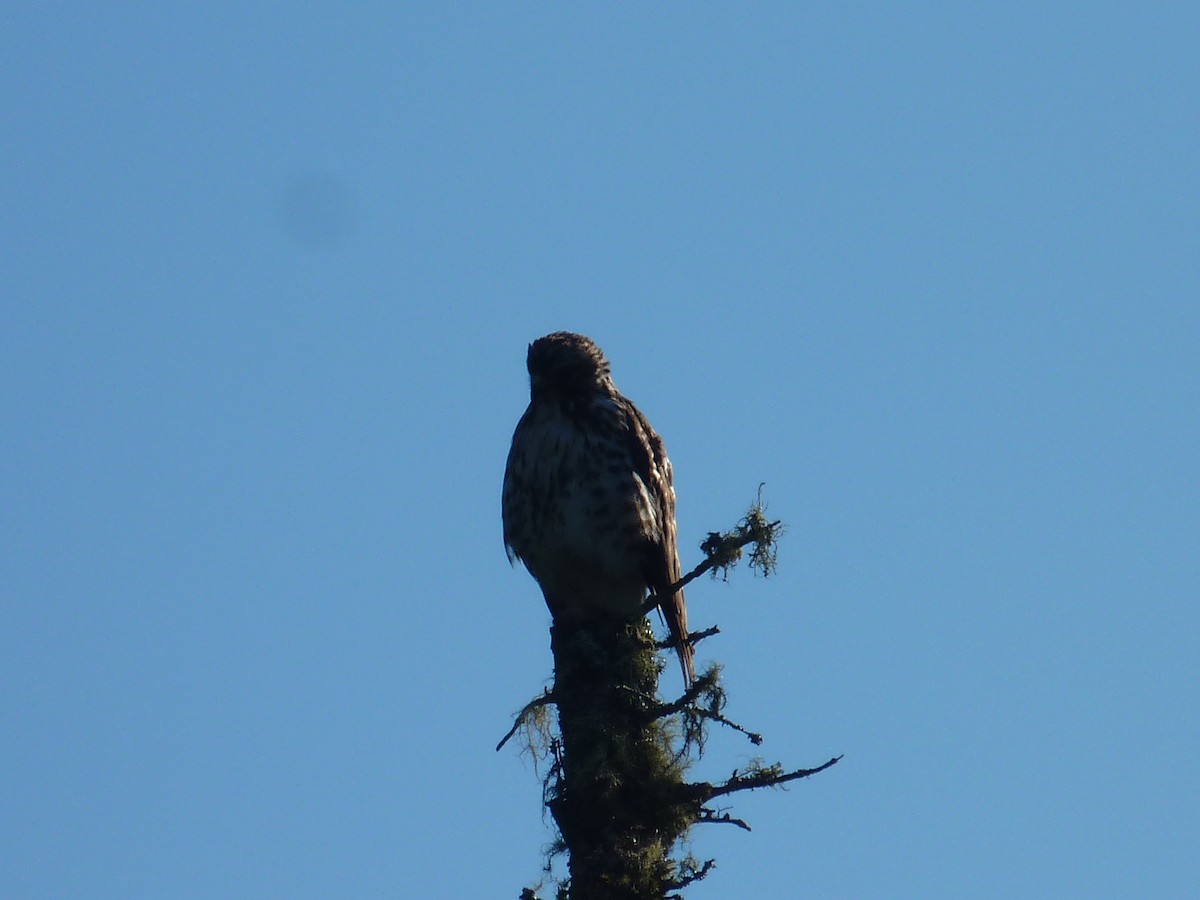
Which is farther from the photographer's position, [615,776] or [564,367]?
[564,367]

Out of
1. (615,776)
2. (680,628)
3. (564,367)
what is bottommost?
(615,776)

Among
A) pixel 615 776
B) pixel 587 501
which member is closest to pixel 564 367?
pixel 587 501

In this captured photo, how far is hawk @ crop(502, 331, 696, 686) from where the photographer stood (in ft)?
30.8

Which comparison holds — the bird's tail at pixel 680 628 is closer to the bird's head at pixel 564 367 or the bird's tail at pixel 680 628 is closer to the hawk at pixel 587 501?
the hawk at pixel 587 501

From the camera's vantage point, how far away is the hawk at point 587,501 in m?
9.38

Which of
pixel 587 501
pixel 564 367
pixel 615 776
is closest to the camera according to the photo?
pixel 615 776

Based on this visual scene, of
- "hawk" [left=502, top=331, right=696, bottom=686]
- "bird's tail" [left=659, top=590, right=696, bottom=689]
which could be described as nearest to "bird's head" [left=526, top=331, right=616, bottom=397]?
"hawk" [left=502, top=331, right=696, bottom=686]

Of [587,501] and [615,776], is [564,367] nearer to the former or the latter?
[587,501]

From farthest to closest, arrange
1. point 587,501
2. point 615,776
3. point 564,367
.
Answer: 1. point 564,367
2. point 587,501
3. point 615,776

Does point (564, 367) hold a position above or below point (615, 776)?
above

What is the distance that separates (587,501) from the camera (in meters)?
9.39

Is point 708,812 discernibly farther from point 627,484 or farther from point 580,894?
point 627,484

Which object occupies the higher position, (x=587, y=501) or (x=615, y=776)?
(x=587, y=501)

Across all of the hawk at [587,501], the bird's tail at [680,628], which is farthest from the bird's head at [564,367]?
the bird's tail at [680,628]
